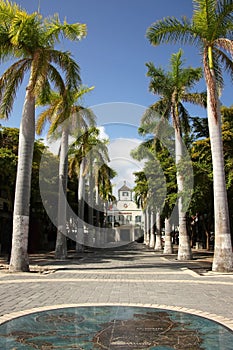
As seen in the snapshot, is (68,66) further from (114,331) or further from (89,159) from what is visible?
(89,159)

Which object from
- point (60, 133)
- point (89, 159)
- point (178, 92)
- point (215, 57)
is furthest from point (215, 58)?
point (89, 159)

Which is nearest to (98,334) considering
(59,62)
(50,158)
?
(59,62)

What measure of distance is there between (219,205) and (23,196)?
811 centimetres

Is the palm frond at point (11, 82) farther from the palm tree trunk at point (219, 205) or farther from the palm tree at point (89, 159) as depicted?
the palm tree at point (89, 159)

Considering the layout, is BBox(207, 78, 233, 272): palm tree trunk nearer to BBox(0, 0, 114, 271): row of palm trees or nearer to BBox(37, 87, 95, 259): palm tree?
BBox(0, 0, 114, 271): row of palm trees

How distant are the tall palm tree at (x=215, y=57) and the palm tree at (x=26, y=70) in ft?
13.6

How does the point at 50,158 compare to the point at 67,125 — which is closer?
the point at 67,125

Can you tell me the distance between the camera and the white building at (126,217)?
259 feet

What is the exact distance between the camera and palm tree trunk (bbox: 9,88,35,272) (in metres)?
15.1

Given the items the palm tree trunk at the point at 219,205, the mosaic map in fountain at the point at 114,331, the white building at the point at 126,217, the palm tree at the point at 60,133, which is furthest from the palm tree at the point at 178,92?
the white building at the point at 126,217

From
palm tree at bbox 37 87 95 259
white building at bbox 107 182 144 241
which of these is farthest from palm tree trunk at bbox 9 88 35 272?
white building at bbox 107 182 144 241

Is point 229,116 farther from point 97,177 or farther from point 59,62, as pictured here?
point 97,177

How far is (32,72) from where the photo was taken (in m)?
15.8

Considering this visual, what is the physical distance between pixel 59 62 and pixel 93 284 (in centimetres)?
Answer: 1072
